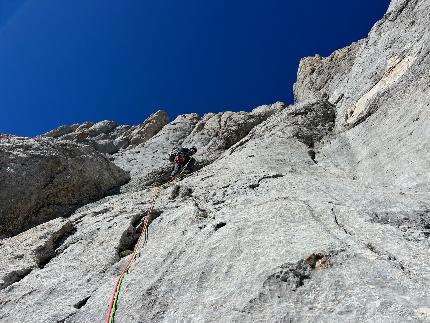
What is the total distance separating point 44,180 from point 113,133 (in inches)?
1202

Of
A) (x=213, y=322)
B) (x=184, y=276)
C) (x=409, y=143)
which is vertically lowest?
(x=213, y=322)

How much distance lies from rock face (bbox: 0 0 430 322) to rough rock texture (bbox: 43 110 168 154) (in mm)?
23811

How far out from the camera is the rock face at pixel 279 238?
7.21 meters

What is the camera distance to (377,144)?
640 inches

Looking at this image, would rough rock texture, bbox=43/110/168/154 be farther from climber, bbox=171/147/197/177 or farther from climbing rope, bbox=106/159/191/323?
climbing rope, bbox=106/159/191/323

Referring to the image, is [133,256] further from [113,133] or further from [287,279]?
[113,133]

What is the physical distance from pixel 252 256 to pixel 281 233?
936 mm

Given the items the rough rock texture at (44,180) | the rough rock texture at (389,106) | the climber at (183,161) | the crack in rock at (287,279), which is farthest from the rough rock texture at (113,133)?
the crack in rock at (287,279)

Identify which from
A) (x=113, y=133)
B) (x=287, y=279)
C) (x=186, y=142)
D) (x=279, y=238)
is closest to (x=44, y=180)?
(x=279, y=238)

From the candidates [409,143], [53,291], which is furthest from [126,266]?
[409,143]

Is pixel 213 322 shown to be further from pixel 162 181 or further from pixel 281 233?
pixel 162 181

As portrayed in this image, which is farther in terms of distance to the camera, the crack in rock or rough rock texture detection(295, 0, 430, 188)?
rough rock texture detection(295, 0, 430, 188)

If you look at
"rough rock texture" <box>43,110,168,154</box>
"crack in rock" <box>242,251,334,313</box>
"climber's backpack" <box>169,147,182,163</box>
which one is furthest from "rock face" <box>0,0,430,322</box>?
"rough rock texture" <box>43,110,168,154</box>

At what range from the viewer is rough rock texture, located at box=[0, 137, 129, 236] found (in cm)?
1877
